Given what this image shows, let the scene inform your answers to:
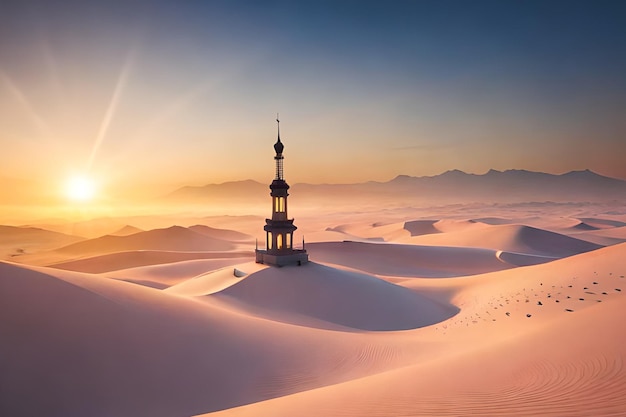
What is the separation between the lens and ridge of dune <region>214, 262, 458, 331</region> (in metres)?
20.2

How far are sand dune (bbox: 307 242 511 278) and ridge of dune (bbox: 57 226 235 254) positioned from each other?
110ft

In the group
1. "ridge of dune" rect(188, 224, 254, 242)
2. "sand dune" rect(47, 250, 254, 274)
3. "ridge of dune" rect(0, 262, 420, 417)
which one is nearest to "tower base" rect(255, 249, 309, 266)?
"ridge of dune" rect(0, 262, 420, 417)

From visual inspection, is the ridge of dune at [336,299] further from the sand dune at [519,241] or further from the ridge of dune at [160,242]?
→ the ridge of dune at [160,242]

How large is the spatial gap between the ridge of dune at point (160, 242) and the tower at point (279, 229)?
2050 inches

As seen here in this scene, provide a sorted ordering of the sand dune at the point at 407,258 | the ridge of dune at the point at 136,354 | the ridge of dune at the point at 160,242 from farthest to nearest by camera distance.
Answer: the ridge of dune at the point at 160,242 → the sand dune at the point at 407,258 → the ridge of dune at the point at 136,354

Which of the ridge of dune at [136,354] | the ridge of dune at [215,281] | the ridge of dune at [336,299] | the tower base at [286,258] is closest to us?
the ridge of dune at [136,354]

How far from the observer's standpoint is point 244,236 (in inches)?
3812

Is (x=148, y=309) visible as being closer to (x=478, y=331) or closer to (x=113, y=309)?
(x=113, y=309)

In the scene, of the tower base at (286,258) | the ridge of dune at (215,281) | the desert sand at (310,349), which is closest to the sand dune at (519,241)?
the desert sand at (310,349)

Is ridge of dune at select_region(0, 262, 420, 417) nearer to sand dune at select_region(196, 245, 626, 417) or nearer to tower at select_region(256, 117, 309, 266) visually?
sand dune at select_region(196, 245, 626, 417)

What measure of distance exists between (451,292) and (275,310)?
12727 mm

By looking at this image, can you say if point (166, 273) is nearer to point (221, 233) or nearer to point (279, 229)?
point (279, 229)

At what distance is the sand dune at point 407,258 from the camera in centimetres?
4216

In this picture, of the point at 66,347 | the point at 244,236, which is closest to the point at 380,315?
the point at 66,347
